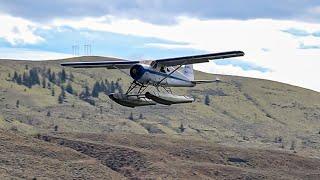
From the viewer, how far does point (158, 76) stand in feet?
186

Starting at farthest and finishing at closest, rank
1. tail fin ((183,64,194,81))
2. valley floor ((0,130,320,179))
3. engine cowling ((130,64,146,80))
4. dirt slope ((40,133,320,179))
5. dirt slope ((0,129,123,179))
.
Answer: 1. dirt slope ((40,133,320,179))
2. valley floor ((0,130,320,179))
3. dirt slope ((0,129,123,179))
4. tail fin ((183,64,194,81))
5. engine cowling ((130,64,146,80))

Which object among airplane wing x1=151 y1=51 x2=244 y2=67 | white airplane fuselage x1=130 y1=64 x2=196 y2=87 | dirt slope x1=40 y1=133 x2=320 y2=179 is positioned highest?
airplane wing x1=151 y1=51 x2=244 y2=67

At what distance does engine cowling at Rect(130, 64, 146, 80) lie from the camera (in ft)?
180

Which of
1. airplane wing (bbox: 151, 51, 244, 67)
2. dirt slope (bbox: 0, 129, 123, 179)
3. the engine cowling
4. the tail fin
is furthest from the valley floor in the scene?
the engine cowling

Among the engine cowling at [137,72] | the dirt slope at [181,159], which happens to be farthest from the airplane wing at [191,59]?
the dirt slope at [181,159]

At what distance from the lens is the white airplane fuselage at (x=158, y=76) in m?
55.0

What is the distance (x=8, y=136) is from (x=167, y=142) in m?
38.1

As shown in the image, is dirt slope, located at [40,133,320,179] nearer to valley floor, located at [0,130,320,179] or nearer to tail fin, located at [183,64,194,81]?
valley floor, located at [0,130,320,179]

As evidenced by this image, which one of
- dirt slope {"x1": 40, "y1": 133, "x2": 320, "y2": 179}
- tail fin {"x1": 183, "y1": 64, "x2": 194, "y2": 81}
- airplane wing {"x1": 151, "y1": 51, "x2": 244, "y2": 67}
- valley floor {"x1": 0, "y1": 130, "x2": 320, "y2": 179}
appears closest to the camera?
airplane wing {"x1": 151, "y1": 51, "x2": 244, "y2": 67}

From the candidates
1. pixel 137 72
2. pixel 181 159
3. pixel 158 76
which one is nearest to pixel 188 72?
pixel 158 76

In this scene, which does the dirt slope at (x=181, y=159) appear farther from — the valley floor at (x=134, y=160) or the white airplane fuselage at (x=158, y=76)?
the white airplane fuselage at (x=158, y=76)

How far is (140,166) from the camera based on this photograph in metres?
141

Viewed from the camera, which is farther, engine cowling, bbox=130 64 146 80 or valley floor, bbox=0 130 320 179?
valley floor, bbox=0 130 320 179

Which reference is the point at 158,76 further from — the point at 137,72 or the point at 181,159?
the point at 181,159
